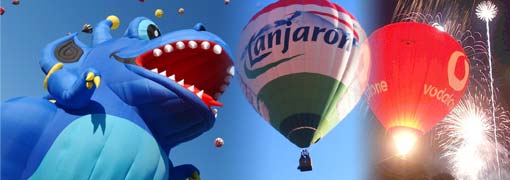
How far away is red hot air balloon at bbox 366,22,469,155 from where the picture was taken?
48.4 ft

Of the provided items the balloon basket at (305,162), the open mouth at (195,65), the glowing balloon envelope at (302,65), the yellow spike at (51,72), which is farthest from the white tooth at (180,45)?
the balloon basket at (305,162)

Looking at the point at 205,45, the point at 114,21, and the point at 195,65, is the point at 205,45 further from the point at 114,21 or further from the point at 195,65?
the point at 114,21

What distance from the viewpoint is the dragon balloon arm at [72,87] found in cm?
662

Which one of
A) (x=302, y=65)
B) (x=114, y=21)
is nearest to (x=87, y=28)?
(x=114, y=21)

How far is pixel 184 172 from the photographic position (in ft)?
25.2

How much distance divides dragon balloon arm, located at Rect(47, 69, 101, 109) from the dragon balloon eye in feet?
3.28

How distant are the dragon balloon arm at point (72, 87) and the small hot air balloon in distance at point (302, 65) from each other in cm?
725

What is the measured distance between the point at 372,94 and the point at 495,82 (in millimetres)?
4990

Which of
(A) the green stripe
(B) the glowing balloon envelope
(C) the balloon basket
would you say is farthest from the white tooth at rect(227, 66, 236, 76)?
(C) the balloon basket

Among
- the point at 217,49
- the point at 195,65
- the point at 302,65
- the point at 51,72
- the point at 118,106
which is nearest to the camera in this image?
the point at 51,72

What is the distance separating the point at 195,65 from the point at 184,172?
48.9 inches

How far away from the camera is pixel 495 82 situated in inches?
731

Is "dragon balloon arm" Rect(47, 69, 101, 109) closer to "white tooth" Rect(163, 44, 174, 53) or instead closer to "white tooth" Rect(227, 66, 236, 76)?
"white tooth" Rect(163, 44, 174, 53)

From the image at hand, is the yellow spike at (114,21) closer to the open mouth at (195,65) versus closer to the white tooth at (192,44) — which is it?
the open mouth at (195,65)
